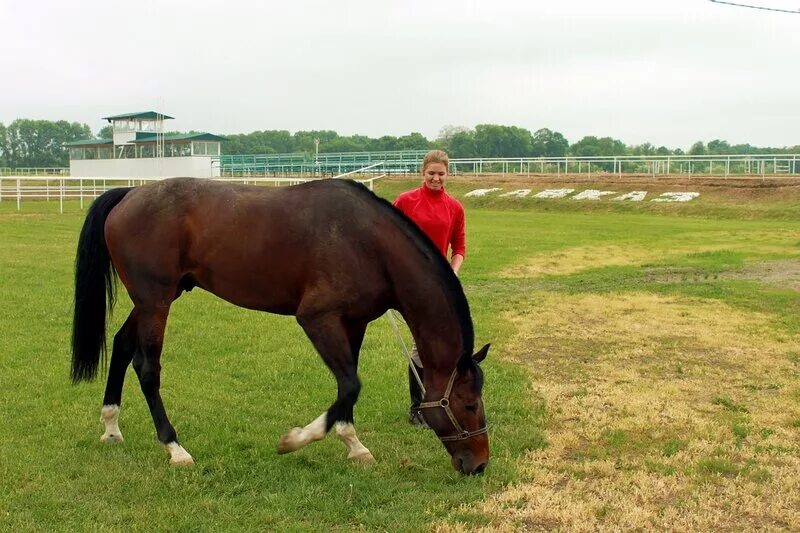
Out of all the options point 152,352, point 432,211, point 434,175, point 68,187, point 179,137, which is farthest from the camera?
point 179,137

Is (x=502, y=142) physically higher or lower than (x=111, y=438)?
higher

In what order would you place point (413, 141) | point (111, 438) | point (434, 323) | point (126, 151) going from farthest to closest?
point (413, 141), point (126, 151), point (111, 438), point (434, 323)

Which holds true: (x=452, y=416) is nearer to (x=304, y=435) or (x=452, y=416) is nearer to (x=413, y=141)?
(x=304, y=435)

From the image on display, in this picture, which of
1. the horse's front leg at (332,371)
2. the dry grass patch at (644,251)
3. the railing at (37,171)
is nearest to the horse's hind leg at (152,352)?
the horse's front leg at (332,371)

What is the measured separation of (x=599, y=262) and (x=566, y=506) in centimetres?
1355

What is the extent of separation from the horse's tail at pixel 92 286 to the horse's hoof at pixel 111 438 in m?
0.61

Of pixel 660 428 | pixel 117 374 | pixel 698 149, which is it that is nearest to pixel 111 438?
pixel 117 374

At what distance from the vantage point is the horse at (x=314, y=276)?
4.50m

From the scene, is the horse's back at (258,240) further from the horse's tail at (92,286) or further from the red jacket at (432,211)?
the red jacket at (432,211)

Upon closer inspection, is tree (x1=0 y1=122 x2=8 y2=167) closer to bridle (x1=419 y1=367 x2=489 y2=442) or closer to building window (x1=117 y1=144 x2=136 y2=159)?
building window (x1=117 y1=144 x2=136 y2=159)

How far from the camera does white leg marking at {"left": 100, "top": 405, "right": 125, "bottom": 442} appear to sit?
5.12 metres

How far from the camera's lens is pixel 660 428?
5.52 meters

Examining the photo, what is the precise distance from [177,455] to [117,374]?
1.03m

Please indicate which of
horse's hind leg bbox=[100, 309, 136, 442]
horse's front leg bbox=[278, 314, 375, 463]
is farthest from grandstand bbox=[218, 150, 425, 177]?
horse's front leg bbox=[278, 314, 375, 463]
